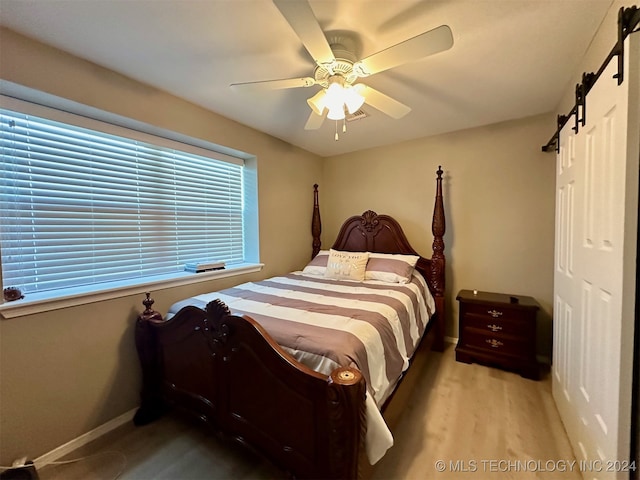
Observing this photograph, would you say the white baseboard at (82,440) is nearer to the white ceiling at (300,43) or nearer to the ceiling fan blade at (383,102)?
the white ceiling at (300,43)

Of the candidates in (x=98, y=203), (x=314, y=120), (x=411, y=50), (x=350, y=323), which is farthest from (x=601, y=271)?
(x=98, y=203)

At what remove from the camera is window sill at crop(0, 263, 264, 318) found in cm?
145

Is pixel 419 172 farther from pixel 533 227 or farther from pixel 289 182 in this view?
pixel 289 182

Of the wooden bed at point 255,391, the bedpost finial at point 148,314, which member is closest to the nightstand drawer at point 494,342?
the wooden bed at point 255,391

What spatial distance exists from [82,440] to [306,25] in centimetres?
260

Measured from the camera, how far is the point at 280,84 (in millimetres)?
1579

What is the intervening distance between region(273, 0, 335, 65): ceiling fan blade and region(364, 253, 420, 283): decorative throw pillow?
1.96 meters

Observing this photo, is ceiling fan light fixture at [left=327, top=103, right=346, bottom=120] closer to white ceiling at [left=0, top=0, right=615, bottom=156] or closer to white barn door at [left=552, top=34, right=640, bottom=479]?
white ceiling at [left=0, top=0, right=615, bottom=156]

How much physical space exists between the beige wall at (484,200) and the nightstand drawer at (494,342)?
456 mm

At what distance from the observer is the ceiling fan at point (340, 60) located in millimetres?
1083

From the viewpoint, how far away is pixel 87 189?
1834mm

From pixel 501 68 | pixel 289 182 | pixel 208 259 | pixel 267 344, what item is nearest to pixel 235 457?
pixel 267 344

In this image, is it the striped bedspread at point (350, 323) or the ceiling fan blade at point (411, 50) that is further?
the striped bedspread at point (350, 323)

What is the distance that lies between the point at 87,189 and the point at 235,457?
76.6 inches
